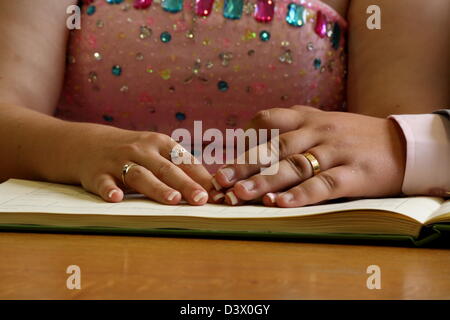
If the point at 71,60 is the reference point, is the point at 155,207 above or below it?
below

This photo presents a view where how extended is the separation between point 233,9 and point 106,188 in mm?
427

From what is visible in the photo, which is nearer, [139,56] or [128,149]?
[128,149]

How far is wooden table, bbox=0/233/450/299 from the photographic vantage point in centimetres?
40

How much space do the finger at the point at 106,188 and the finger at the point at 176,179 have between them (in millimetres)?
43

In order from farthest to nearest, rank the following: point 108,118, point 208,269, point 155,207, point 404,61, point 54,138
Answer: point 108,118
point 404,61
point 54,138
point 155,207
point 208,269

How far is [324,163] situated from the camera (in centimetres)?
68

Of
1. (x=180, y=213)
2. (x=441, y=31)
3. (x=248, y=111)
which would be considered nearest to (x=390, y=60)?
(x=441, y=31)

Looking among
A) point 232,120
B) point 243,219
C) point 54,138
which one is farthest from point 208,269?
point 232,120

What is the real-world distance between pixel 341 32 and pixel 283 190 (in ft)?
1.41

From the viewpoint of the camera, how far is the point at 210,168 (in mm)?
975

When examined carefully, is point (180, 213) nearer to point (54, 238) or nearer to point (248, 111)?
point (54, 238)

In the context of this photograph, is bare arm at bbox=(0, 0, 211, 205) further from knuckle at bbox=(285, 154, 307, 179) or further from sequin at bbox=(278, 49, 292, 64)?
sequin at bbox=(278, 49, 292, 64)

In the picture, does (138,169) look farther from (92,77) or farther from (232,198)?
(92,77)

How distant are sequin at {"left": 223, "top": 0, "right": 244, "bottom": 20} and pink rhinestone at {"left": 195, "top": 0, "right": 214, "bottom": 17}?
0.08ft
